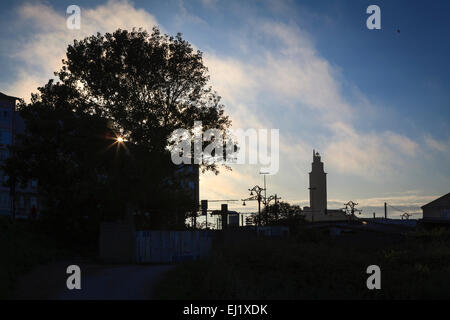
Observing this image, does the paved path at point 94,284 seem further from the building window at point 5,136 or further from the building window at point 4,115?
the building window at point 4,115

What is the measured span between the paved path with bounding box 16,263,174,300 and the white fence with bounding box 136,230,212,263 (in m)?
7.05

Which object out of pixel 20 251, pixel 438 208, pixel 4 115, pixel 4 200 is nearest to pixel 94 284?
pixel 20 251

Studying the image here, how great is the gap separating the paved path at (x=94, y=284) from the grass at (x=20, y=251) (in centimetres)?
58

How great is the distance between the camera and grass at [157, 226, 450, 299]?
19.1m

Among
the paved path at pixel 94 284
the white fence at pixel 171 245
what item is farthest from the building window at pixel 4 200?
the paved path at pixel 94 284

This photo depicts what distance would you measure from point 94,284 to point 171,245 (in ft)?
46.0

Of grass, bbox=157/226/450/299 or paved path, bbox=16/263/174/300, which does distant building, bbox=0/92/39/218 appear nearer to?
grass, bbox=157/226/450/299

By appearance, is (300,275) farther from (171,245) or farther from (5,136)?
(5,136)

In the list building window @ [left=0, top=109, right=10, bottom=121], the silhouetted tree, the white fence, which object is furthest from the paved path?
building window @ [left=0, top=109, right=10, bottom=121]
